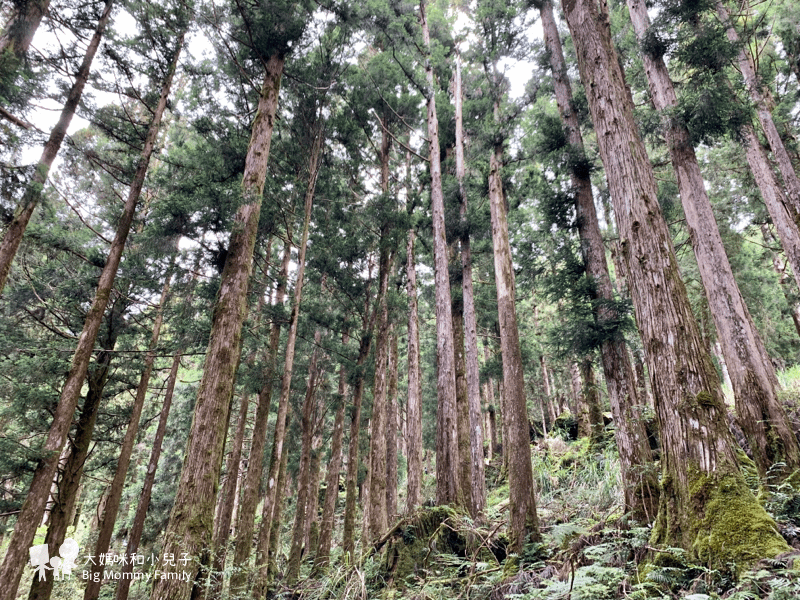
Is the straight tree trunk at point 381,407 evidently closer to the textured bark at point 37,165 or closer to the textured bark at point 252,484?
the textured bark at point 252,484

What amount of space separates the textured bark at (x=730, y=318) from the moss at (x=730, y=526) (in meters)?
3.74

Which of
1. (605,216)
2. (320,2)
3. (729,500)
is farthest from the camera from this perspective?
(605,216)

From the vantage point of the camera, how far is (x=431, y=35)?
13.8 meters

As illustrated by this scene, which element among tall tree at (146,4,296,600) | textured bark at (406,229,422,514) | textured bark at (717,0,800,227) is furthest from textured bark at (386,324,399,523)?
textured bark at (717,0,800,227)

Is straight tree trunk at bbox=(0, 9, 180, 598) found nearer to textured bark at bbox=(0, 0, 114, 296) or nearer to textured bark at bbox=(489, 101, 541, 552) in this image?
textured bark at bbox=(0, 0, 114, 296)

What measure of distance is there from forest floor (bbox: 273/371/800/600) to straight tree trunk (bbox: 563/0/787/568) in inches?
11.6

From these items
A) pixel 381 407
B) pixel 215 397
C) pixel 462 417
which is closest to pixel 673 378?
pixel 215 397

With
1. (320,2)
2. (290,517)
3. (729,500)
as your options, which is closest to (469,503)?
(729,500)

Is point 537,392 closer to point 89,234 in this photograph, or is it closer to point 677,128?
point 677,128

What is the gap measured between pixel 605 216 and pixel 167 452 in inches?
982

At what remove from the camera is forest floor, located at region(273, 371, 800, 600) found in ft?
8.43

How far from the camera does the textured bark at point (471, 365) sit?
8.70 metres

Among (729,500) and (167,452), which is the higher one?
(167,452)

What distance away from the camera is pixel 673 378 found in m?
3.50
